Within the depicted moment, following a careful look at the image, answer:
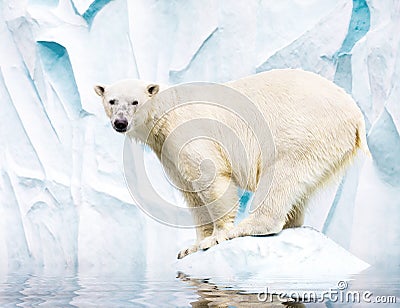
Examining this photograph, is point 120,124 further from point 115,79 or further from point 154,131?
point 115,79

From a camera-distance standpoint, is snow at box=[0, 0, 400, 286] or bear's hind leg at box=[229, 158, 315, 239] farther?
snow at box=[0, 0, 400, 286]

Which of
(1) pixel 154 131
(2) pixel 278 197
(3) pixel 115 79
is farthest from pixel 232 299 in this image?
(3) pixel 115 79

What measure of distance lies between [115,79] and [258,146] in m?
3.35

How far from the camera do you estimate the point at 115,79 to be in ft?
20.1

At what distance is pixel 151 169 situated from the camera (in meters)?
5.93

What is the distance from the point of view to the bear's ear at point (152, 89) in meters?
3.10

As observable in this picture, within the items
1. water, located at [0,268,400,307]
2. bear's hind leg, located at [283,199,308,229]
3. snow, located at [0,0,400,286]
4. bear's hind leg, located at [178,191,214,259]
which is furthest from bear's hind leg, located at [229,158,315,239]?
snow, located at [0,0,400,286]

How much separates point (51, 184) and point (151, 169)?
1026 mm

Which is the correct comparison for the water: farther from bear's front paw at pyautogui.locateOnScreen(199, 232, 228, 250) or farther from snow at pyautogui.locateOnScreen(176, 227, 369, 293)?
bear's front paw at pyautogui.locateOnScreen(199, 232, 228, 250)

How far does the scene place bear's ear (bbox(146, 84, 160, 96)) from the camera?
310 centimetres

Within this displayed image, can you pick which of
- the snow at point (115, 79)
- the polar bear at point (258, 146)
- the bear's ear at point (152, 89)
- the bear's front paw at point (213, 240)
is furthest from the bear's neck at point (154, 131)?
the snow at point (115, 79)

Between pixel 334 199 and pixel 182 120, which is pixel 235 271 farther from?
pixel 334 199

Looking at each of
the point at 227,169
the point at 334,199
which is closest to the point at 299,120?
the point at 227,169

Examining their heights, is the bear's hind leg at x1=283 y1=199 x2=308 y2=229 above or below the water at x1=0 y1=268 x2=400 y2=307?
above
